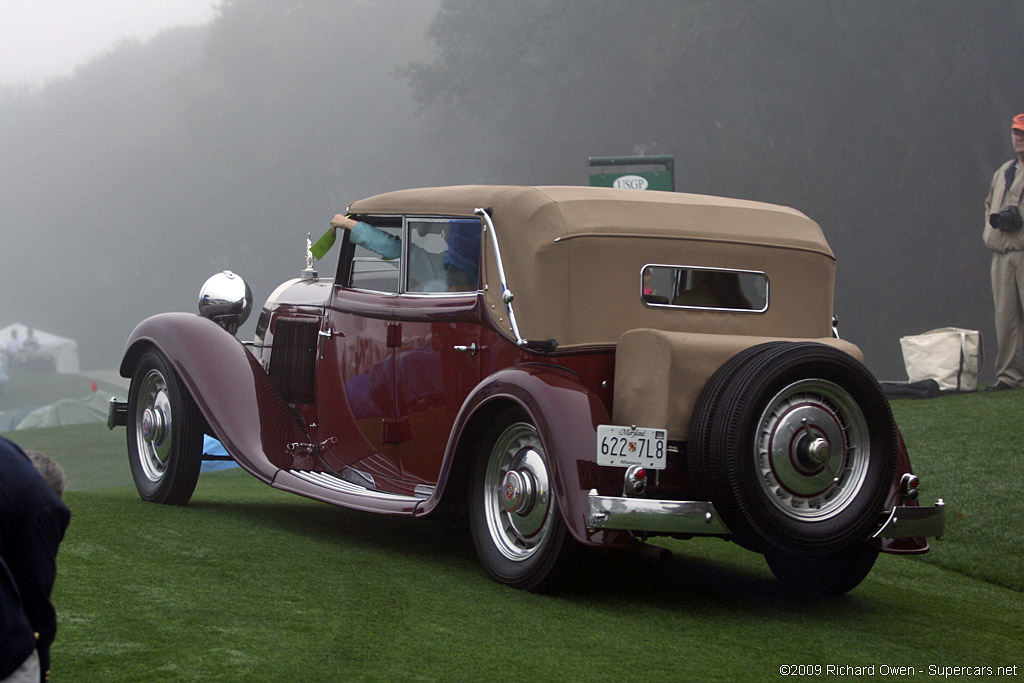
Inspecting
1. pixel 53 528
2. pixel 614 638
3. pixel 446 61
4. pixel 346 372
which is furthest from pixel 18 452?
pixel 446 61

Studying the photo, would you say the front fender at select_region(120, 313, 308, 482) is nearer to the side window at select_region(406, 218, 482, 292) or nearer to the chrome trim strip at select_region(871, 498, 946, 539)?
the side window at select_region(406, 218, 482, 292)

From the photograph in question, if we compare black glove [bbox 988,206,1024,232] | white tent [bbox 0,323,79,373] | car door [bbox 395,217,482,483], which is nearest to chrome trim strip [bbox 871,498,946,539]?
car door [bbox 395,217,482,483]

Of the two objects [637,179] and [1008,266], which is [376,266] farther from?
[637,179]

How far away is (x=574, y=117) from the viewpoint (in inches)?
1362

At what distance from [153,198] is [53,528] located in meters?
60.1

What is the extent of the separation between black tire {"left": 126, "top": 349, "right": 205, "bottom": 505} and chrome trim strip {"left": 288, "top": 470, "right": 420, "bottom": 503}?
0.72 metres

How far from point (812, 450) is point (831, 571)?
3.43 ft

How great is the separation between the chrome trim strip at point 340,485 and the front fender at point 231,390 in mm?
170

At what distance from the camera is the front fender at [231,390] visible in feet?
20.1

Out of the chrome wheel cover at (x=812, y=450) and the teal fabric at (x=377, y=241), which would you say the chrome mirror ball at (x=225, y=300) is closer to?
the teal fabric at (x=377, y=241)

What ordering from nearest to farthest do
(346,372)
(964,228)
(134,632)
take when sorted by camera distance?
(134,632), (346,372), (964,228)

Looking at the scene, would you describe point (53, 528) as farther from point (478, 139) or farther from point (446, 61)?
point (478, 139)

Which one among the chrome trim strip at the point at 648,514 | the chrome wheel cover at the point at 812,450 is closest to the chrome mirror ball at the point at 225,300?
the chrome trim strip at the point at 648,514

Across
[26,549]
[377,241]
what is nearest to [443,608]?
[26,549]
